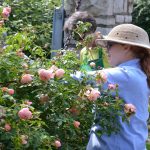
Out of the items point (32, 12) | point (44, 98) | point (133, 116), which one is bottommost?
point (32, 12)

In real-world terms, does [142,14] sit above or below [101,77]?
below

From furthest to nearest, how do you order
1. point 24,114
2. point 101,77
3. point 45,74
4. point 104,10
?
point 104,10 → point 101,77 → point 45,74 → point 24,114

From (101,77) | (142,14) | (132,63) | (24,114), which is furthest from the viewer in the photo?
(142,14)

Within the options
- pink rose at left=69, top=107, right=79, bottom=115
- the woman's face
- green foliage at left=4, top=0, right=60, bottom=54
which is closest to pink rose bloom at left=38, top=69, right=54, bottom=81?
pink rose at left=69, top=107, right=79, bottom=115

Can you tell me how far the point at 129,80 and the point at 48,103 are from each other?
536 millimetres

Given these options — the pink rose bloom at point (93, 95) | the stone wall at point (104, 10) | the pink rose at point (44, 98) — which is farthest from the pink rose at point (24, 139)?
the stone wall at point (104, 10)

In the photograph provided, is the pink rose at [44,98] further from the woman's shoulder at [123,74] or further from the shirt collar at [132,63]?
the shirt collar at [132,63]

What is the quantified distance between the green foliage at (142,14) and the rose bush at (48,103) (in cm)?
1296

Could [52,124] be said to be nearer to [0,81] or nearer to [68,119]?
[68,119]

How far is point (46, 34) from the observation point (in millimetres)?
5449

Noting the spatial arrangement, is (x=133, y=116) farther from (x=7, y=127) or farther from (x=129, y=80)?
(x=7, y=127)

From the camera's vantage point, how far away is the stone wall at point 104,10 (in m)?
6.05

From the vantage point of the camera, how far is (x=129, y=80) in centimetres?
281

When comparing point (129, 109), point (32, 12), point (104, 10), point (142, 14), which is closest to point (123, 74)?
point (129, 109)
